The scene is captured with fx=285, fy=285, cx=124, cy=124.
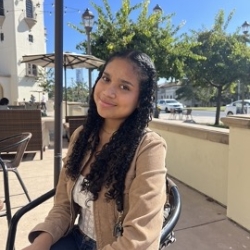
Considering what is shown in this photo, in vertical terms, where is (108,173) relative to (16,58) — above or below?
below

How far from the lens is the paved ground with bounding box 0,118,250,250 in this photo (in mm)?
2312

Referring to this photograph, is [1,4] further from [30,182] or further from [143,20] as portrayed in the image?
[30,182]

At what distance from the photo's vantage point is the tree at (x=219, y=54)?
Result: 41.1 ft

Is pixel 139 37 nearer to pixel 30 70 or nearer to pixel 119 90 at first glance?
pixel 119 90

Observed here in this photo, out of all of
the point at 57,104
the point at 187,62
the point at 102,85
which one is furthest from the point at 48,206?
the point at 187,62

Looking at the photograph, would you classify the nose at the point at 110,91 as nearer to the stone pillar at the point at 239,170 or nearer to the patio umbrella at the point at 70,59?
the stone pillar at the point at 239,170

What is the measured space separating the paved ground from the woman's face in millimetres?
1481

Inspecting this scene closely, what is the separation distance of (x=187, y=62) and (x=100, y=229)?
11.2m

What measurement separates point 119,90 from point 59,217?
689mm

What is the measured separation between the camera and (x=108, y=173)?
3.99 ft

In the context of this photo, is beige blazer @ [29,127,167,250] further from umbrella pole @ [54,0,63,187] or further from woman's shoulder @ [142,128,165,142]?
umbrella pole @ [54,0,63,187]

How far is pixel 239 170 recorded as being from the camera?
2521 millimetres

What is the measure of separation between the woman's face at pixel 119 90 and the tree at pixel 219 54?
1130 centimetres

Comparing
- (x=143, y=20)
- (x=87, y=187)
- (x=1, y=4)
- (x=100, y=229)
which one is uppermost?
(x=1, y=4)
